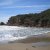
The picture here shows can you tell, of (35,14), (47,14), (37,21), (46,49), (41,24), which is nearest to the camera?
(46,49)

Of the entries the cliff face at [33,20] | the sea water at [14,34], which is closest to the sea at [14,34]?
the sea water at [14,34]

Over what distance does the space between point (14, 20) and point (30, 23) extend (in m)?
21.7

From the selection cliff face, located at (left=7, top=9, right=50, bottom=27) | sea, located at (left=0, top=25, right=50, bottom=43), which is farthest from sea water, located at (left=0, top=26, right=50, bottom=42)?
cliff face, located at (left=7, top=9, right=50, bottom=27)

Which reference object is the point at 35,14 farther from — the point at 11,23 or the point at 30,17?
the point at 11,23

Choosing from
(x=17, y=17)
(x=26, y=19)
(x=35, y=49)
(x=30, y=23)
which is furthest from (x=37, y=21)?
(x=35, y=49)

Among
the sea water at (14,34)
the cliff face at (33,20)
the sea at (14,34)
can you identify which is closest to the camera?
the sea at (14,34)

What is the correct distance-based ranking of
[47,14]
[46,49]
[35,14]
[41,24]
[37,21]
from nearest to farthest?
1. [46,49]
2. [41,24]
3. [37,21]
4. [47,14]
5. [35,14]

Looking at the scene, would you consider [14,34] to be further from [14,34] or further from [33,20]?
[33,20]

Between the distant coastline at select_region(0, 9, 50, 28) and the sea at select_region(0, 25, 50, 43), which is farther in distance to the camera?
the distant coastline at select_region(0, 9, 50, 28)

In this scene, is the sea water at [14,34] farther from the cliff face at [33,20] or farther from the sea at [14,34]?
the cliff face at [33,20]

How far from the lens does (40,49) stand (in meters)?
10.0

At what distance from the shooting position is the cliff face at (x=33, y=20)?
99375mm

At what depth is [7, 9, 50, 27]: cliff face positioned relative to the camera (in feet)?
326

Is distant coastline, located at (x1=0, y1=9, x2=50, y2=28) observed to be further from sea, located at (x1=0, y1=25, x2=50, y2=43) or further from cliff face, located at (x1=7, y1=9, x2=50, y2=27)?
sea, located at (x1=0, y1=25, x2=50, y2=43)
